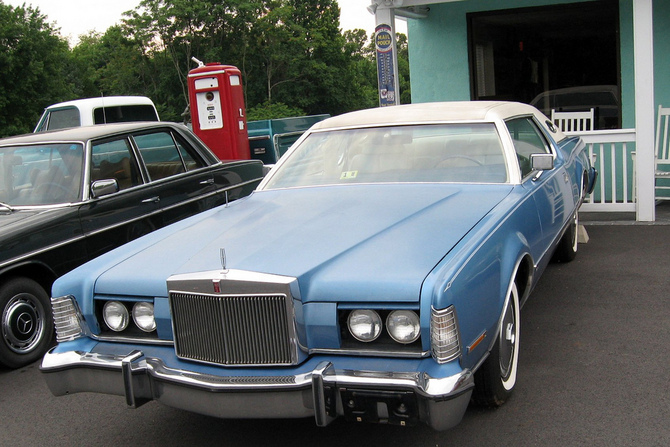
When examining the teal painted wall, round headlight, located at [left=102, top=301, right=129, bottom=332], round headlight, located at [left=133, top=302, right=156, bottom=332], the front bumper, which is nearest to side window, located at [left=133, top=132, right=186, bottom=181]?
round headlight, located at [left=102, top=301, right=129, bottom=332]

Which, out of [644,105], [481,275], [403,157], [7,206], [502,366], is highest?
[644,105]

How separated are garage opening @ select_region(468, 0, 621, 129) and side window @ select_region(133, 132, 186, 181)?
5.80 m

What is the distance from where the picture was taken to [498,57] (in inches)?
429

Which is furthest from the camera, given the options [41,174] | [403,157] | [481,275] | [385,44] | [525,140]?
[385,44]

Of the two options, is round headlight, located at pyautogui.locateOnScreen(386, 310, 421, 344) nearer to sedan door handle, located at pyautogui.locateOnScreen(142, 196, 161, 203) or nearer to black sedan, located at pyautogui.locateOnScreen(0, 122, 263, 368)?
black sedan, located at pyautogui.locateOnScreen(0, 122, 263, 368)

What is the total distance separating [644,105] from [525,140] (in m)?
3.32

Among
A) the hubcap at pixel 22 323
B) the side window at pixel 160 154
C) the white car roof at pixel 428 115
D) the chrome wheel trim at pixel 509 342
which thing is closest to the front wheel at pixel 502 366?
the chrome wheel trim at pixel 509 342

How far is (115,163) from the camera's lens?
224 inches

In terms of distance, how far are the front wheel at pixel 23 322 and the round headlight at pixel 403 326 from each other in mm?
2924

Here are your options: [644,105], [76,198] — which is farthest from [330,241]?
[644,105]

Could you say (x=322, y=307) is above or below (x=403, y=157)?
below

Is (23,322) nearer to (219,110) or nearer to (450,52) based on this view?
(219,110)

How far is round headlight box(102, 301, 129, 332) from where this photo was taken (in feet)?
10.7

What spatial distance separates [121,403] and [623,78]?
8201 millimetres
